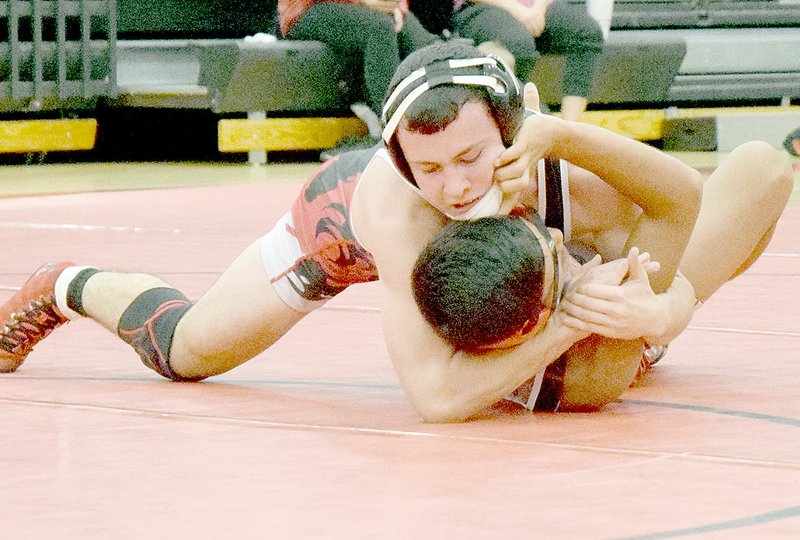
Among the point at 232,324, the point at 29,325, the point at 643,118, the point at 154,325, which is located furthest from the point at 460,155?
the point at 643,118

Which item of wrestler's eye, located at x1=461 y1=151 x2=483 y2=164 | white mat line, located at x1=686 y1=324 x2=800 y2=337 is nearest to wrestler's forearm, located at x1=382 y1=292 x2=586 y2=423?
wrestler's eye, located at x1=461 y1=151 x2=483 y2=164

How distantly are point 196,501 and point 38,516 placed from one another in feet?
0.56

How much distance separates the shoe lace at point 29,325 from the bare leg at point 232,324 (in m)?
0.27

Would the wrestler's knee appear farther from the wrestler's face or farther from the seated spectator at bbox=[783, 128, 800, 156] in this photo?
the seated spectator at bbox=[783, 128, 800, 156]

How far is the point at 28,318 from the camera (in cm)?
264

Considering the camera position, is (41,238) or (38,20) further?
(38,20)

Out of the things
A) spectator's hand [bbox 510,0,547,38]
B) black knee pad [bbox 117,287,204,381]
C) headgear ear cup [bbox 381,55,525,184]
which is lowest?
spectator's hand [bbox 510,0,547,38]

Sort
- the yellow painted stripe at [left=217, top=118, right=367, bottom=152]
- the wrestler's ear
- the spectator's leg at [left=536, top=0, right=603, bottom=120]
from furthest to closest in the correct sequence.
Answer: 1. the yellow painted stripe at [left=217, top=118, right=367, bottom=152]
2. the spectator's leg at [left=536, top=0, right=603, bottom=120]
3. the wrestler's ear

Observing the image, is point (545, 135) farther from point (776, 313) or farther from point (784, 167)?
point (776, 313)

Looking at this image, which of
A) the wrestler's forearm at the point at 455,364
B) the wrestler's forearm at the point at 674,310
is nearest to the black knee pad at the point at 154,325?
the wrestler's forearm at the point at 455,364

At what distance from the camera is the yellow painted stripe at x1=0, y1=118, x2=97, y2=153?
24.7 ft

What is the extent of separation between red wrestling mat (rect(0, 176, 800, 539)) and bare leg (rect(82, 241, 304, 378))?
0.17 ft

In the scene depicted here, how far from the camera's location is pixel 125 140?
8.35 m

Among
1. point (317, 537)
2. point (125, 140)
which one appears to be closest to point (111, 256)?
point (317, 537)
